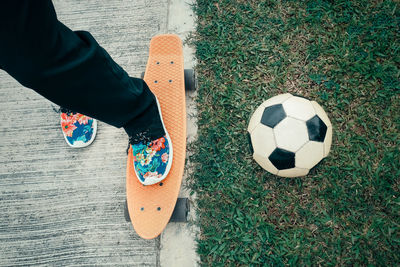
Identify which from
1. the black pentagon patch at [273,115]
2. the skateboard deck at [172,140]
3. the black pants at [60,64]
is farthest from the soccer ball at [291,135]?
the black pants at [60,64]

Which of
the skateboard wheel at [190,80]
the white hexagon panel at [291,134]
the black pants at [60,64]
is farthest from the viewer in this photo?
the skateboard wheel at [190,80]

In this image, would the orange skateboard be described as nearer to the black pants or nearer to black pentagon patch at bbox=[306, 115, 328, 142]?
the black pants

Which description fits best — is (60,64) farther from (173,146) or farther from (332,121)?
(332,121)

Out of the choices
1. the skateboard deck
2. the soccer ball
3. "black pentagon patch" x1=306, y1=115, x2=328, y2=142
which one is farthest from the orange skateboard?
"black pentagon patch" x1=306, y1=115, x2=328, y2=142

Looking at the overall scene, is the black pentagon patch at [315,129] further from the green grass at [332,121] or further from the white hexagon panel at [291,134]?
the green grass at [332,121]

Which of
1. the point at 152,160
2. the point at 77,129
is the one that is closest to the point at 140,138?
the point at 152,160

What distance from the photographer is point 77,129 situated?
6.73 ft

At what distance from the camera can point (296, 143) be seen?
155 cm

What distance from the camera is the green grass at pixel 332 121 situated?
1.75 meters

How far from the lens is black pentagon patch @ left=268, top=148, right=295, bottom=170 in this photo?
1575 mm

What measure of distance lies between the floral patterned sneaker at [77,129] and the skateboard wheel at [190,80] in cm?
78

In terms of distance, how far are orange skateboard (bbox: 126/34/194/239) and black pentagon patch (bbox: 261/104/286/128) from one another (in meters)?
0.56

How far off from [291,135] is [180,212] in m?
0.85

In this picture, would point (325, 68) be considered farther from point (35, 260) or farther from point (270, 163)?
point (35, 260)
